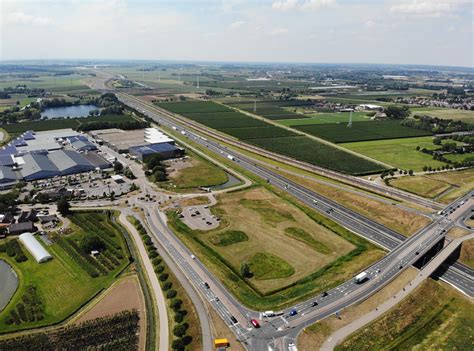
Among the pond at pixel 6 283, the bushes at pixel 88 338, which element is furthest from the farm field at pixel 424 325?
the pond at pixel 6 283

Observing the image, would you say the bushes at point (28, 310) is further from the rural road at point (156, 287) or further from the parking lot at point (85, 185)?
the parking lot at point (85, 185)

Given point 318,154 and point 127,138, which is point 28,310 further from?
point 127,138

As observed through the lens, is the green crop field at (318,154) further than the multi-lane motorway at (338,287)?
Yes

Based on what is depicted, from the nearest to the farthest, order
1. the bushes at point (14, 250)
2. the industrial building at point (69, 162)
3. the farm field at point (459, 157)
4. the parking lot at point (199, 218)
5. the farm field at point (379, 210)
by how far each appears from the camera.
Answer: the bushes at point (14, 250)
the farm field at point (379, 210)
the parking lot at point (199, 218)
the industrial building at point (69, 162)
the farm field at point (459, 157)

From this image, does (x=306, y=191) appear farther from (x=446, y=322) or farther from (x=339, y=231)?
(x=446, y=322)

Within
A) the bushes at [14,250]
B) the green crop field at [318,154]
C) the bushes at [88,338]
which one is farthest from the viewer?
the green crop field at [318,154]

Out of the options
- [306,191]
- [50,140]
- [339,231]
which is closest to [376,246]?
[339,231]

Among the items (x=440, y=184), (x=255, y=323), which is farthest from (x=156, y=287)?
(x=440, y=184)
